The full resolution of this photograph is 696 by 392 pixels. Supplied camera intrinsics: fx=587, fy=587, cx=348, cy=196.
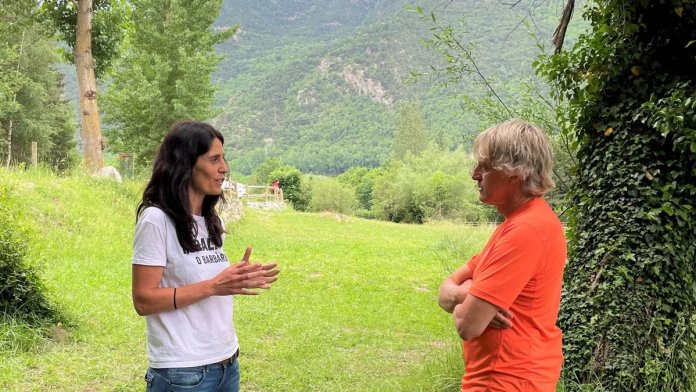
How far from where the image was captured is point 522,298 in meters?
1.75

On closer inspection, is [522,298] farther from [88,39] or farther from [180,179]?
[88,39]

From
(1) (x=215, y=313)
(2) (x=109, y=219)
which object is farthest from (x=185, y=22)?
(1) (x=215, y=313)

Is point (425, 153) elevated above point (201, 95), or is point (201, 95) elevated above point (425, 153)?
point (201, 95)

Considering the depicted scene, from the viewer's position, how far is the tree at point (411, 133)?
7025 cm

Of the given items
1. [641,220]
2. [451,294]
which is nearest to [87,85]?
[641,220]

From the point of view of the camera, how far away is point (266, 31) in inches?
5581

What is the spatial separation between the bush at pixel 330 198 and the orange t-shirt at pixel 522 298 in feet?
146

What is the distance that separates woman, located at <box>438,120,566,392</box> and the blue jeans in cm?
86

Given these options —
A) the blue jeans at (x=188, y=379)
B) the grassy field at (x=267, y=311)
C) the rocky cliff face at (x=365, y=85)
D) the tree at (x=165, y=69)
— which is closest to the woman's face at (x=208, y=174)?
the blue jeans at (x=188, y=379)

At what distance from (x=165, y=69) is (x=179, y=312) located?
2267cm

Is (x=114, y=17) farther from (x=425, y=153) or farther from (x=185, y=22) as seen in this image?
(x=425, y=153)

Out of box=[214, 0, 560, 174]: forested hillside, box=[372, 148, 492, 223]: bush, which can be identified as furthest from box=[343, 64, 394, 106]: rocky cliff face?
box=[372, 148, 492, 223]: bush

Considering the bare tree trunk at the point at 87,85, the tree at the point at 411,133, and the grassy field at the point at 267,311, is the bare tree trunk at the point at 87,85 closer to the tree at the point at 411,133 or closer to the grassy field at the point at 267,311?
the grassy field at the point at 267,311

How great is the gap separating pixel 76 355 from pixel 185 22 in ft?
68.8
